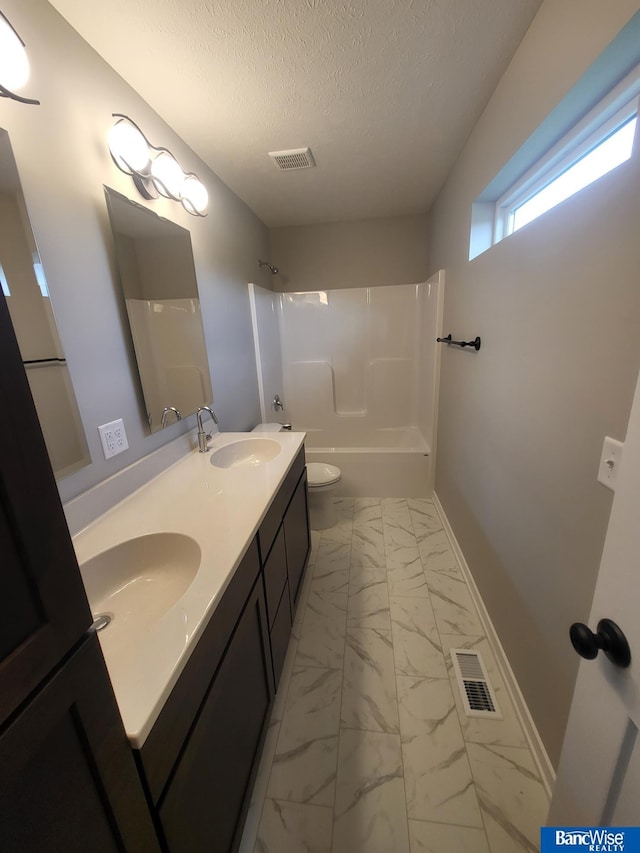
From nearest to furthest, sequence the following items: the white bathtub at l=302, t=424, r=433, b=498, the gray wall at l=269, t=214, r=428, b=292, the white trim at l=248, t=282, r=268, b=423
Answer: the white trim at l=248, t=282, r=268, b=423 < the white bathtub at l=302, t=424, r=433, b=498 < the gray wall at l=269, t=214, r=428, b=292

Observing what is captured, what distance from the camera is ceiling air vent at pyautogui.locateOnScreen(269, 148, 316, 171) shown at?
1.78 metres

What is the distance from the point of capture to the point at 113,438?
1.17 m

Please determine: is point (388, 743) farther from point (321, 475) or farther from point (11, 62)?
point (11, 62)

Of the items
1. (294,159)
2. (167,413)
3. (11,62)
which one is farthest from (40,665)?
(294,159)

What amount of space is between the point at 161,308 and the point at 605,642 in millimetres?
1749

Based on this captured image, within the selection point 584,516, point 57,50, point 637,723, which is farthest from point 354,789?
point 57,50

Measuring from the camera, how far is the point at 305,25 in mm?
1072

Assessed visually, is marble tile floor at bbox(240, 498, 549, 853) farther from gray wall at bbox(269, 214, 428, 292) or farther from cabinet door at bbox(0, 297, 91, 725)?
gray wall at bbox(269, 214, 428, 292)

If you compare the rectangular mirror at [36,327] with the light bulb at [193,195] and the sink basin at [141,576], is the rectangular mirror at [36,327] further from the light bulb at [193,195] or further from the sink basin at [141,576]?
the light bulb at [193,195]

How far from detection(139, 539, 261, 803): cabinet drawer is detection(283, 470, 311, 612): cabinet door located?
58 cm

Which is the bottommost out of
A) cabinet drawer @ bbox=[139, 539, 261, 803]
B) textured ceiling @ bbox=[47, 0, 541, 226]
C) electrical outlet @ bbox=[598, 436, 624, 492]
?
cabinet drawer @ bbox=[139, 539, 261, 803]

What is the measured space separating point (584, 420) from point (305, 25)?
5.03 ft

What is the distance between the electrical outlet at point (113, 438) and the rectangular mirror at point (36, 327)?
0.26 ft

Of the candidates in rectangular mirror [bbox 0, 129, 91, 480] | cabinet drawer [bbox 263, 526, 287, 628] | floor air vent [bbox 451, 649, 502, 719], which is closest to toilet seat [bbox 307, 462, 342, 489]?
cabinet drawer [bbox 263, 526, 287, 628]
